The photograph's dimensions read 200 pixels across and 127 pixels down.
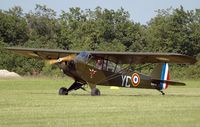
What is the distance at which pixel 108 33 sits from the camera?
3127 inches

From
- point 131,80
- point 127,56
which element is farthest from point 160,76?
point 127,56

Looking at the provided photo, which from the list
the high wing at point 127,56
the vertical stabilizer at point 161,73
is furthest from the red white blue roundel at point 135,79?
the vertical stabilizer at point 161,73

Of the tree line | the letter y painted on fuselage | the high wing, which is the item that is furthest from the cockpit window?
the tree line

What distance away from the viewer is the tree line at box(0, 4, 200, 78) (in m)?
73.4

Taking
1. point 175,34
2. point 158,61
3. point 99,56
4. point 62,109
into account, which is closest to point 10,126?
point 62,109

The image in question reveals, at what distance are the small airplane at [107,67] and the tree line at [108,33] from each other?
4049 centimetres

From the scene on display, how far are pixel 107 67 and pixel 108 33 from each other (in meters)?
53.0

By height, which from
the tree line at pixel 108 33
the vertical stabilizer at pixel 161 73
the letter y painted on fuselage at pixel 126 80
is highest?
the tree line at pixel 108 33

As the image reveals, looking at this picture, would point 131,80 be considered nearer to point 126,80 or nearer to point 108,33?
point 126,80

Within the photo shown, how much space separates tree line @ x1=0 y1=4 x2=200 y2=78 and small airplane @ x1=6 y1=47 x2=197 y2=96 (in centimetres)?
4049

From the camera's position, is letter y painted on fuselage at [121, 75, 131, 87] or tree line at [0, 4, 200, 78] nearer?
letter y painted on fuselage at [121, 75, 131, 87]

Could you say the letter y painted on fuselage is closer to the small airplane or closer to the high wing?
the small airplane

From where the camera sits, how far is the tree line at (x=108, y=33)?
73.4m

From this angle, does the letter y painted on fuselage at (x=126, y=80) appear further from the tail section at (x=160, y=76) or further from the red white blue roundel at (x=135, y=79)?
the tail section at (x=160, y=76)
